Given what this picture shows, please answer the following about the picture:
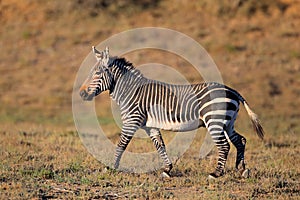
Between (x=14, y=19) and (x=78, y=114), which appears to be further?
(x=14, y=19)

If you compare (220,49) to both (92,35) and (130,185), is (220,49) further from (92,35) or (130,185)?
(130,185)

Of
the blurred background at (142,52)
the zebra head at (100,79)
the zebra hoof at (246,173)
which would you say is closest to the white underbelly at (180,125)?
the zebra hoof at (246,173)

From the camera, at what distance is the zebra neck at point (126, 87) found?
985 centimetres

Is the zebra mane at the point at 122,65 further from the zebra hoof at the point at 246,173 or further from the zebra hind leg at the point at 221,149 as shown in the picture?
the zebra hoof at the point at 246,173

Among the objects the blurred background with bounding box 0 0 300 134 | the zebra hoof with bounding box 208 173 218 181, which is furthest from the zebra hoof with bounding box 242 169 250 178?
the blurred background with bounding box 0 0 300 134

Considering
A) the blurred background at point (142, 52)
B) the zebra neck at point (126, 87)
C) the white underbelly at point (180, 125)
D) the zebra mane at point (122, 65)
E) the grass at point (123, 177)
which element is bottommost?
the grass at point (123, 177)

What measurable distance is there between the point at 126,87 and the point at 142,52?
1760cm

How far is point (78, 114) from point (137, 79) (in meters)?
10.6

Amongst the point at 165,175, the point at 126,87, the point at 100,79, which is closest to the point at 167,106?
the point at 126,87

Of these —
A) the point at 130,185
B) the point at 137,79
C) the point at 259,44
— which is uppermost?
the point at 259,44

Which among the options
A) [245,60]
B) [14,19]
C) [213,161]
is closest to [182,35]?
[245,60]

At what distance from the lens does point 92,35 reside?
95.9 ft

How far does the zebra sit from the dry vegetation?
0.60m

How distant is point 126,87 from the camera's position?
9914mm
